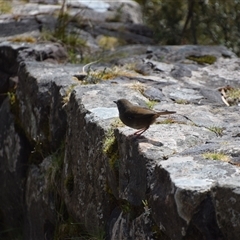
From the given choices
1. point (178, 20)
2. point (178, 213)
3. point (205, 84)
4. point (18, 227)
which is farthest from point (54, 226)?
point (178, 20)

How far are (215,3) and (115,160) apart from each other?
5.04 metres

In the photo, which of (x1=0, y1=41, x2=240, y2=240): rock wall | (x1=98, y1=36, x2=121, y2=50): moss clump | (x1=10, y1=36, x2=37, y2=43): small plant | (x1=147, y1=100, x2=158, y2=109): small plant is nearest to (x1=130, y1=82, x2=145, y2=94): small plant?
(x1=0, y1=41, x2=240, y2=240): rock wall

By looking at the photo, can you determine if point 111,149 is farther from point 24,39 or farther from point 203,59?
point 24,39

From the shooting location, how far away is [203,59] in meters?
6.27

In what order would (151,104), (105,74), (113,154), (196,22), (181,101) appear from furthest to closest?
(196,22), (105,74), (181,101), (151,104), (113,154)

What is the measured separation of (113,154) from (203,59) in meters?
2.58

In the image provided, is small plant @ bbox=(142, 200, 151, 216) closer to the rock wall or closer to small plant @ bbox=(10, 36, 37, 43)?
the rock wall

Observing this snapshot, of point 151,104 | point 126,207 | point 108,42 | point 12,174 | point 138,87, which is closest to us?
point 126,207

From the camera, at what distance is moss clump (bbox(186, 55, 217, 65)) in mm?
6203

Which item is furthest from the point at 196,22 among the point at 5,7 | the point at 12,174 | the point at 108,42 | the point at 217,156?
the point at 217,156

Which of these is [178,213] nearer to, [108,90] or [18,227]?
[108,90]

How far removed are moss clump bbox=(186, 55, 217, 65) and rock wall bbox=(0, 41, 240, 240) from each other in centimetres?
9

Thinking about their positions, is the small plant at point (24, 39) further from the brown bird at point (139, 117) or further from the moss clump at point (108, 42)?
the brown bird at point (139, 117)

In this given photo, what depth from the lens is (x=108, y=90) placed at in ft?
16.1
